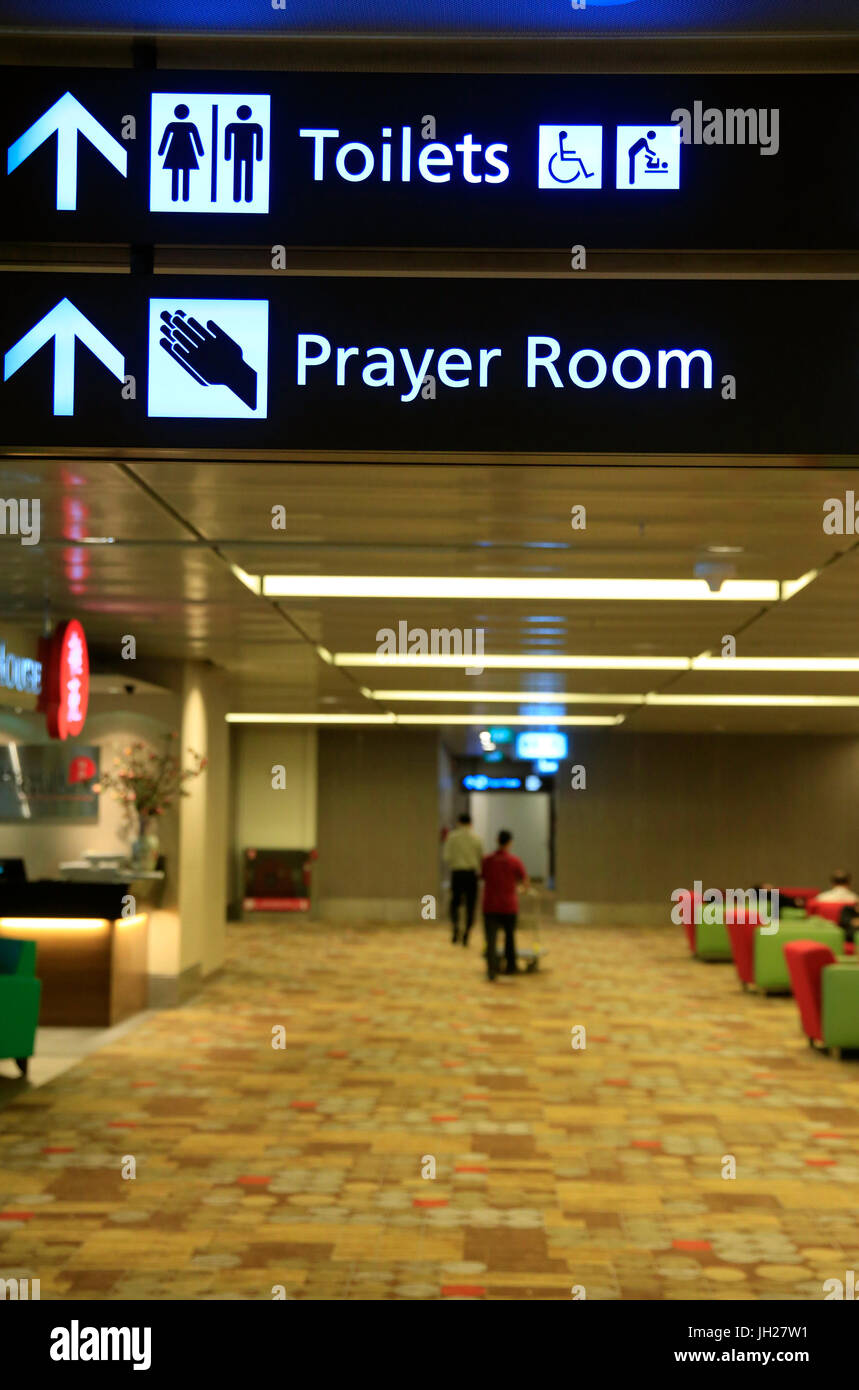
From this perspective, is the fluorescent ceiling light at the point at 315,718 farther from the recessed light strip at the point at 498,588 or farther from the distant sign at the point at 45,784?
the recessed light strip at the point at 498,588

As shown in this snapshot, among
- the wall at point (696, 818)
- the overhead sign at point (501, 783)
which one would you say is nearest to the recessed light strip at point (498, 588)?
the wall at point (696, 818)

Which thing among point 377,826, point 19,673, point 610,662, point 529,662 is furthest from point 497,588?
point 377,826

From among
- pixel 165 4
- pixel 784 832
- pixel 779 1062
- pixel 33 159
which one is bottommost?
pixel 779 1062

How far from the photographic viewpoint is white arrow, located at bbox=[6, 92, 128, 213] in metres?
2.53

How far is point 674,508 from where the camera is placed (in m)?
6.08

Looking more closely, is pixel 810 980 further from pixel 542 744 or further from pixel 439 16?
pixel 542 744

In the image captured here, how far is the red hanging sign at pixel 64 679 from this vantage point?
870 centimetres

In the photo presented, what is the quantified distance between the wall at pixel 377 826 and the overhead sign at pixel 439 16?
64.6ft

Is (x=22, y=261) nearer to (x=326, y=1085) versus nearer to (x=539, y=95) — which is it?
(x=539, y=95)

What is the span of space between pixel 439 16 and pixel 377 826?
2005 centimetres

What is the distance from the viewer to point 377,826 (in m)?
22.3

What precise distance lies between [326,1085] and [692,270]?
22.5ft

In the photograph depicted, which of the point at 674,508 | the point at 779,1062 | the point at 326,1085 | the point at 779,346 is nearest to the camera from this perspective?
the point at 779,346

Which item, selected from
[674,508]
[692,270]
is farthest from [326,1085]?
[692,270]
